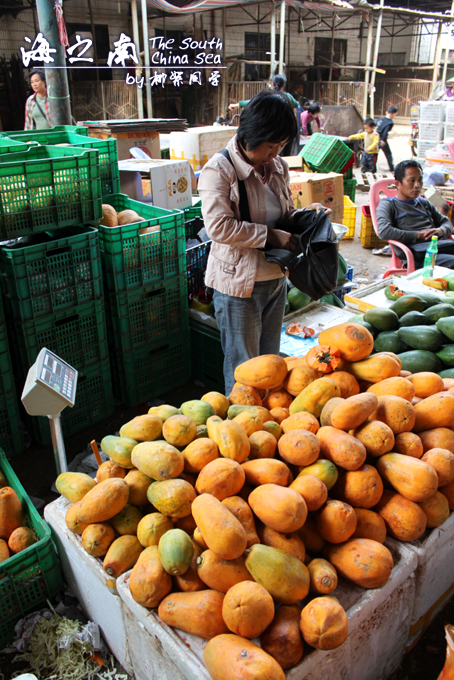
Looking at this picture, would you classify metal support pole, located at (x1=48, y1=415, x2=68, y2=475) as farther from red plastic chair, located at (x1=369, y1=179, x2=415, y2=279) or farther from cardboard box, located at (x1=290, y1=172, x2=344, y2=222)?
cardboard box, located at (x1=290, y1=172, x2=344, y2=222)

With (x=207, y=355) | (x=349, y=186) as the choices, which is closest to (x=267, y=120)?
(x=207, y=355)

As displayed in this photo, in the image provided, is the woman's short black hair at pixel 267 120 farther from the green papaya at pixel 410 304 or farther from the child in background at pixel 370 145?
the child in background at pixel 370 145

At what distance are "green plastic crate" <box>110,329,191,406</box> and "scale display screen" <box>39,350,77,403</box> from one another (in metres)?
1.48

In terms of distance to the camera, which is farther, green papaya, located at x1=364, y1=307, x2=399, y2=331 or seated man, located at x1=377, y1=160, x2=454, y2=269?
seated man, located at x1=377, y1=160, x2=454, y2=269

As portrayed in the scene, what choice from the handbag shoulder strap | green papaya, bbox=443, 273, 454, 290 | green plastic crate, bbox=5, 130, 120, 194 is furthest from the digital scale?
green papaya, bbox=443, 273, 454, 290

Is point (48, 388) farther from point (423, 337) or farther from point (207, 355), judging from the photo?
point (207, 355)

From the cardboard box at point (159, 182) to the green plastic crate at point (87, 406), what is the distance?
165cm

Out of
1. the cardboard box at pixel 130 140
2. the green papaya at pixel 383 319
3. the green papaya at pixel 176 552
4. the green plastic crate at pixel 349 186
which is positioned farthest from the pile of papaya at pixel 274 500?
the green plastic crate at pixel 349 186

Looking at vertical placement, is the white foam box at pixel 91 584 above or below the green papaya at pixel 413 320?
below

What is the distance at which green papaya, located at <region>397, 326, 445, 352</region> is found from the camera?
244cm

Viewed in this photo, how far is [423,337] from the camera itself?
2455mm

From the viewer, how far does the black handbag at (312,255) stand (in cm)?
246

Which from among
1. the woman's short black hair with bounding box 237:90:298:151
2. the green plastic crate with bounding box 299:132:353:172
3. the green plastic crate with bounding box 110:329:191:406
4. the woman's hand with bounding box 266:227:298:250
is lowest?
the green plastic crate with bounding box 110:329:191:406

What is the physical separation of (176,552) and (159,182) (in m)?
3.53
